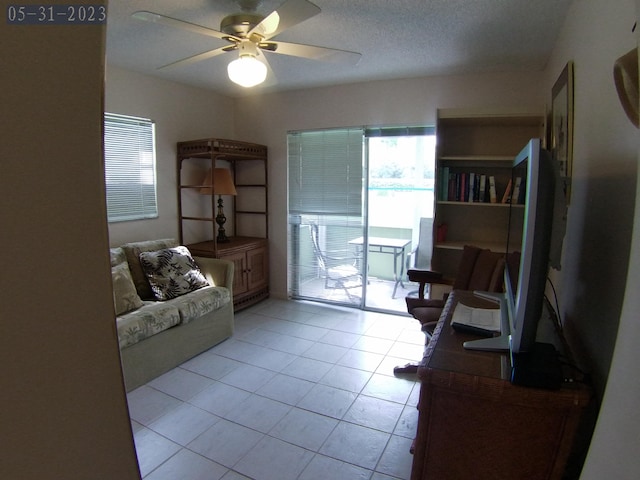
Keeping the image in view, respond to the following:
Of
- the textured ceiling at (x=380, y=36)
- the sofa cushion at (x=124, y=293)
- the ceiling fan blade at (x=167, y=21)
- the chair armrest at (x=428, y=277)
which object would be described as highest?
the textured ceiling at (x=380, y=36)

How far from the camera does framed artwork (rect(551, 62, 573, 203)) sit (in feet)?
6.05

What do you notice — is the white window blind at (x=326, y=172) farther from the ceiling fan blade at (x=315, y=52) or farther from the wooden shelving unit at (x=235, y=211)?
the ceiling fan blade at (x=315, y=52)

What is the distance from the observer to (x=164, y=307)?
279cm

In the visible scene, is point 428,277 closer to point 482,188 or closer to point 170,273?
point 482,188

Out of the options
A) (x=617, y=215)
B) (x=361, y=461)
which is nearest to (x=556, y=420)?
(x=617, y=215)

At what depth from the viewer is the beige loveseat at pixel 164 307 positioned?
2.55m

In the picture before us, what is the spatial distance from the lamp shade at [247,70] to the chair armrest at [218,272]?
1737 millimetres

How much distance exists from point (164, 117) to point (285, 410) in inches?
121

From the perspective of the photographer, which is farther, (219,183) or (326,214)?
(326,214)

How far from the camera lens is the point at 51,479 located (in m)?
0.42

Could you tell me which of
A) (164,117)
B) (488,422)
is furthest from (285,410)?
(164,117)

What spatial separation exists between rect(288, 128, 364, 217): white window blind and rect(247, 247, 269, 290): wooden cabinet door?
0.64m

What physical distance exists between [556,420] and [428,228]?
3.06 m

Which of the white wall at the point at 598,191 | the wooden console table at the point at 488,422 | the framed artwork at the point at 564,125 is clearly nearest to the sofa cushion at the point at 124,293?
the wooden console table at the point at 488,422
